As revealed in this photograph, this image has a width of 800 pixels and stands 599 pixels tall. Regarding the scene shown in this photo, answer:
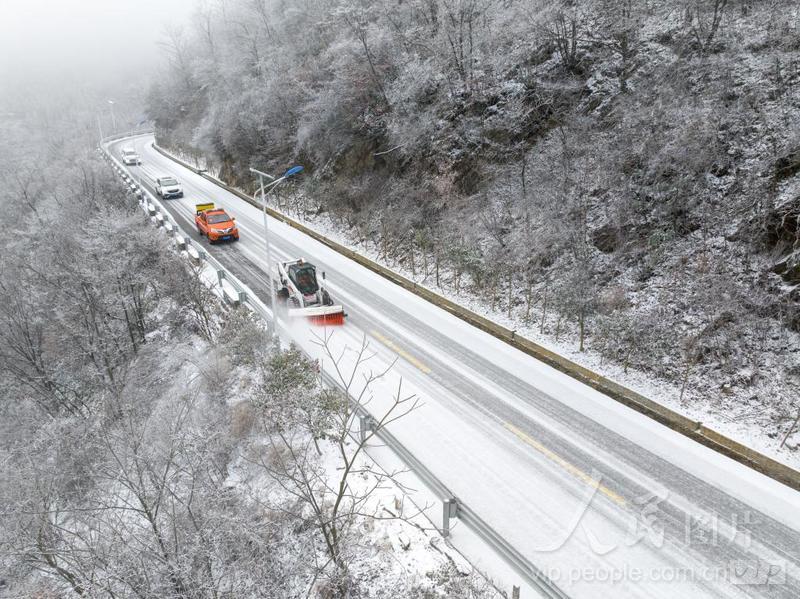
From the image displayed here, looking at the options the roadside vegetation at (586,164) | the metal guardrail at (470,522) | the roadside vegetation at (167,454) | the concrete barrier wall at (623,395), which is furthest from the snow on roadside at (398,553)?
the roadside vegetation at (586,164)

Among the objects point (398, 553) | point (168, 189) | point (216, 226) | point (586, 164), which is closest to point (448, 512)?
point (398, 553)

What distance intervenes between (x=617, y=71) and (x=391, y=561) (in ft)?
75.8

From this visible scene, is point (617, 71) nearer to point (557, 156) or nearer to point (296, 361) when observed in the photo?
point (557, 156)

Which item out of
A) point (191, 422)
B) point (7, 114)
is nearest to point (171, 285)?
point (191, 422)

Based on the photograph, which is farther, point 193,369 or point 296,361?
point 193,369

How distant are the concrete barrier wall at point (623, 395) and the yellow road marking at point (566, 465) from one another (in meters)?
3.18

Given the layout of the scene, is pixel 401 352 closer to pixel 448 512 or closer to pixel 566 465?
pixel 566 465

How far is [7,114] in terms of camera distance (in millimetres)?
116750

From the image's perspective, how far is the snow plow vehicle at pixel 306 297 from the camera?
58.2ft

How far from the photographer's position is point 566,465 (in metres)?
10.9

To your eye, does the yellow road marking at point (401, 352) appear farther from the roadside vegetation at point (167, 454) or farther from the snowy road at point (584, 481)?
the roadside vegetation at point (167, 454)

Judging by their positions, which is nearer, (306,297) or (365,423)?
(365,423)

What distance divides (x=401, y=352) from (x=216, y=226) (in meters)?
16.2

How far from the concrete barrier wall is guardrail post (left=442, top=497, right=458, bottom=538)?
667cm
